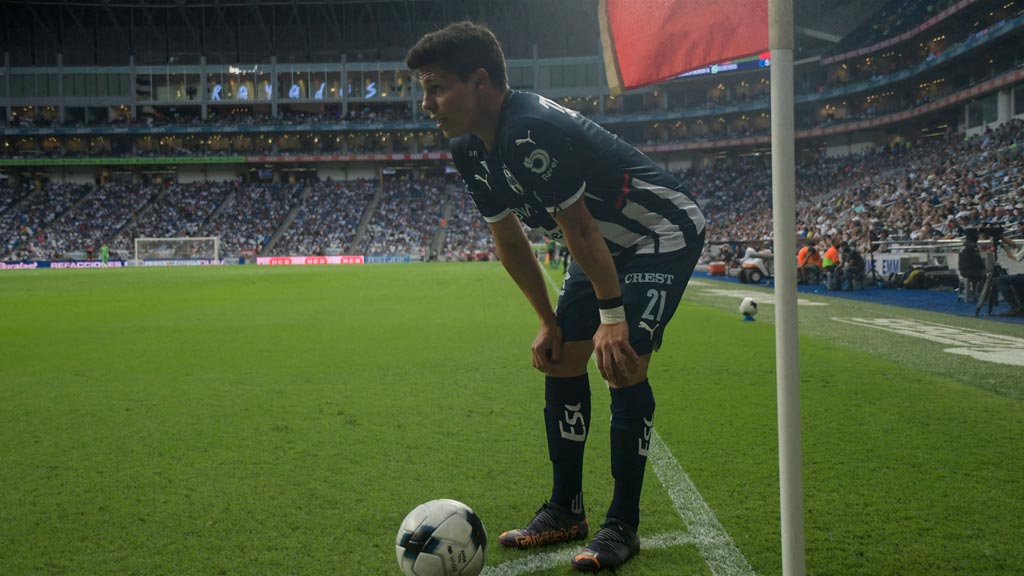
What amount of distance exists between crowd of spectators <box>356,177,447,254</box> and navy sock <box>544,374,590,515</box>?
52830mm

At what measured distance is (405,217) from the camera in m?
61.7

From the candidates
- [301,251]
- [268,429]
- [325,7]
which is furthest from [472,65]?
[325,7]

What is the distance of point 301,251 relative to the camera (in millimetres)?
55719

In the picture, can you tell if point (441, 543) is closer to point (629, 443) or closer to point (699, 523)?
point (629, 443)

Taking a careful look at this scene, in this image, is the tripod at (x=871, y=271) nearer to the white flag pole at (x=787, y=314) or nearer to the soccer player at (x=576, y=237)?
the soccer player at (x=576, y=237)

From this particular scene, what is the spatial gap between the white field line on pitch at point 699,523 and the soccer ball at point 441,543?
0.20 m

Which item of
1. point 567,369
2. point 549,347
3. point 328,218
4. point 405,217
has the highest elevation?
point 328,218

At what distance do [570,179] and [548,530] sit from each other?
1539mm

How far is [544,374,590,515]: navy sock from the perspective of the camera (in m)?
3.12

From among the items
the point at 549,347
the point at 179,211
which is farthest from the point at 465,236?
the point at 549,347

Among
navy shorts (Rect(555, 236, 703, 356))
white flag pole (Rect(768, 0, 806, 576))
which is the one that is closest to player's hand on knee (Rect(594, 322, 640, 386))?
navy shorts (Rect(555, 236, 703, 356))

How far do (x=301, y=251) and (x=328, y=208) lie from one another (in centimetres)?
888

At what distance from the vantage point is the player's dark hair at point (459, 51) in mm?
2674

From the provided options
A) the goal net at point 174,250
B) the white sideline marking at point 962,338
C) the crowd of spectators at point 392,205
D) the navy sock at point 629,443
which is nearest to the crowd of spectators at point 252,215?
the crowd of spectators at point 392,205
